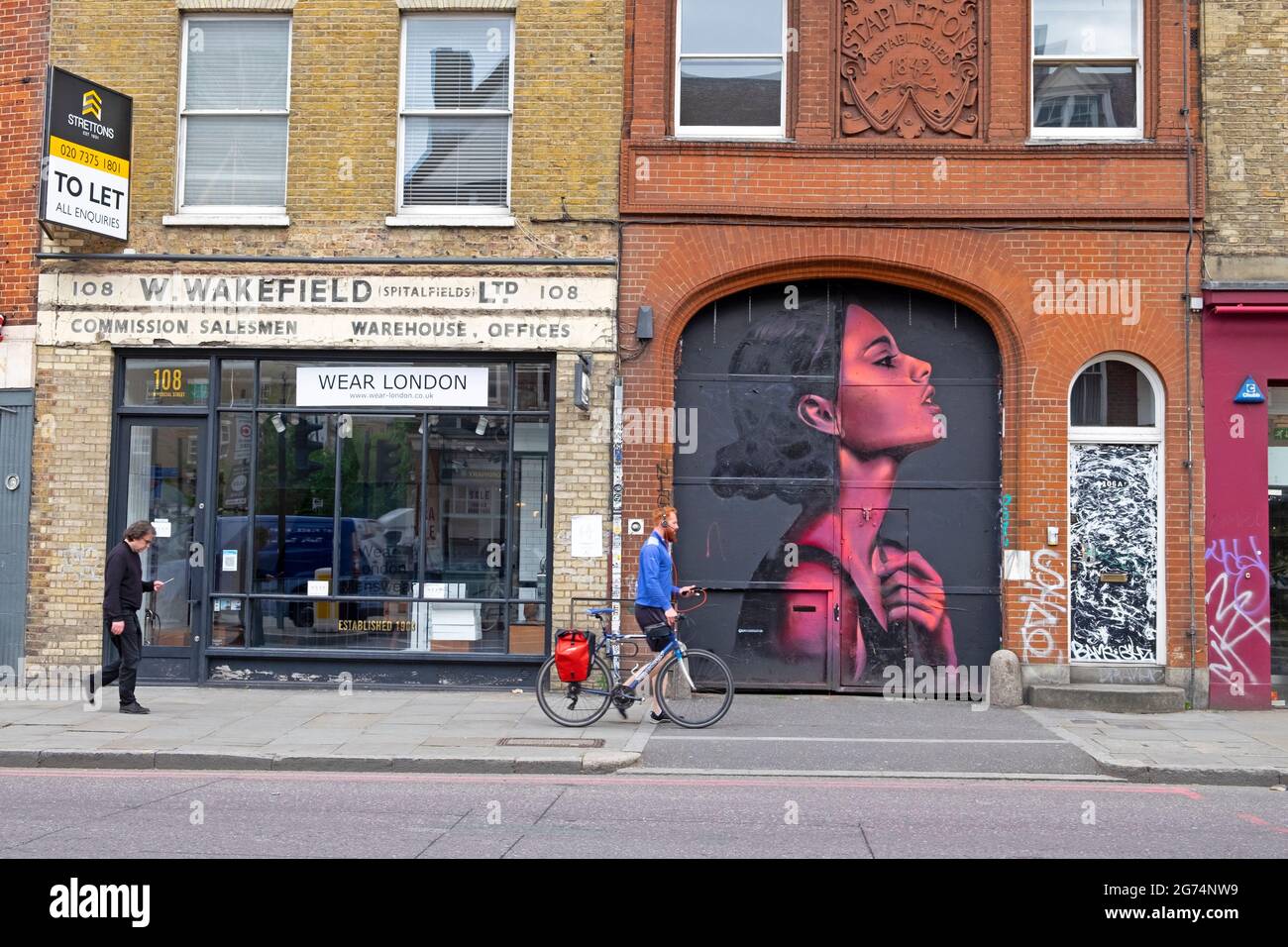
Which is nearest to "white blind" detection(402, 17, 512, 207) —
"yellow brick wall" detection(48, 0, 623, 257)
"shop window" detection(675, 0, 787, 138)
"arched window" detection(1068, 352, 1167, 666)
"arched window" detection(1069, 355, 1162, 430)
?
"yellow brick wall" detection(48, 0, 623, 257)

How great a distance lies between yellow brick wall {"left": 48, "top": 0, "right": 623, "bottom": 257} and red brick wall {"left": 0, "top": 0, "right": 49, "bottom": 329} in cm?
48

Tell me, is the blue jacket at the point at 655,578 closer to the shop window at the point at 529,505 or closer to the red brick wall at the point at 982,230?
the red brick wall at the point at 982,230

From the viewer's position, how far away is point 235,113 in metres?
14.3

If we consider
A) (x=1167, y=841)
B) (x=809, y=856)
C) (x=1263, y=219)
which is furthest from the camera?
(x=1263, y=219)

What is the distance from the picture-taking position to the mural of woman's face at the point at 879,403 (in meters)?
14.0

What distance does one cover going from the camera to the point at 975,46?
13.9m

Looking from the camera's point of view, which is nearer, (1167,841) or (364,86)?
(1167,841)

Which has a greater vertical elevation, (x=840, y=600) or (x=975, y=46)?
(x=975, y=46)

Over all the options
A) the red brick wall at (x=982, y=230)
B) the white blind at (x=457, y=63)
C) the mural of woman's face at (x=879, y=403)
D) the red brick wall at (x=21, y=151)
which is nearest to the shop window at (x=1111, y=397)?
the red brick wall at (x=982, y=230)

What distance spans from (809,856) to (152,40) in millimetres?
12224

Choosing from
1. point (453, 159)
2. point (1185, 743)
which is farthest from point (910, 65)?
point (1185, 743)

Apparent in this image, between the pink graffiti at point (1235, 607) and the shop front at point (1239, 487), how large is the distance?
0.4 inches

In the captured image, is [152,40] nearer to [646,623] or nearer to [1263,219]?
[646,623]

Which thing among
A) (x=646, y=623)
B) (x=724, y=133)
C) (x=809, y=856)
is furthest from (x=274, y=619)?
(x=809, y=856)
